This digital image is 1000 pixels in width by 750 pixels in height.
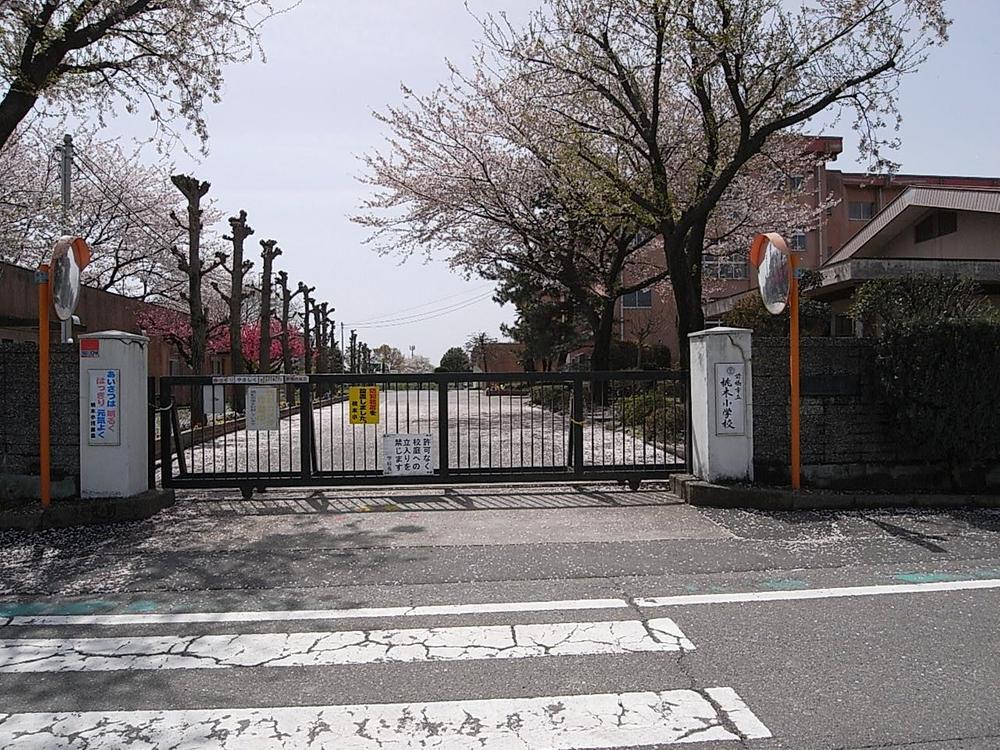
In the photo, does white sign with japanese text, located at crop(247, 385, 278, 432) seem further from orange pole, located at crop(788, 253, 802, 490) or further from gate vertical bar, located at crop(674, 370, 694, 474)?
orange pole, located at crop(788, 253, 802, 490)

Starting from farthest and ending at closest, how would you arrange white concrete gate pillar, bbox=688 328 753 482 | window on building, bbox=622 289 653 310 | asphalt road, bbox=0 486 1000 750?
1. window on building, bbox=622 289 653 310
2. white concrete gate pillar, bbox=688 328 753 482
3. asphalt road, bbox=0 486 1000 750

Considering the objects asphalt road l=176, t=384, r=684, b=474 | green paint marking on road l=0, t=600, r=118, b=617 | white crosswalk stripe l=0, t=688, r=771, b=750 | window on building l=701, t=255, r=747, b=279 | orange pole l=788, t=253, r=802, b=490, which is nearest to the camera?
white crosswalk stripe l=0, t=688, r=771, b=750

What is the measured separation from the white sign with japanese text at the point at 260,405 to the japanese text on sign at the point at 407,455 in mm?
1421

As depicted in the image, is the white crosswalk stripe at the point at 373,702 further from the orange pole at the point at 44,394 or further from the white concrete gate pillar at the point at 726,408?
the white concrete gate pillar at the point at 726,408

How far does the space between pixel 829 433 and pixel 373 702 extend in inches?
262

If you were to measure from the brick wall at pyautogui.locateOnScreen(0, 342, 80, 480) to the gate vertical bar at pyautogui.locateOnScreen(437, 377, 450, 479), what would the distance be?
154 inches

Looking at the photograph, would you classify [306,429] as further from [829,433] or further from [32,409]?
[829,433]

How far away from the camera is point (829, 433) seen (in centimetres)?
876

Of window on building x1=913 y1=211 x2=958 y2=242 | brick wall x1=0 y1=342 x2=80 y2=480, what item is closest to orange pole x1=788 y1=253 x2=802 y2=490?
brick wall x1=0 y1=342 x2=80 y2=480

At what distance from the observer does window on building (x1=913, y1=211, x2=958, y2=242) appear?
853 inches

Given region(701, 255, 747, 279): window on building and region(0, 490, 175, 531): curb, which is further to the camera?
region(701, 255, 747, 279): window on building

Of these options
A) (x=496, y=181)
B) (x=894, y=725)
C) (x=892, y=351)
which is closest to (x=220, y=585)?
(x=894, y=725)

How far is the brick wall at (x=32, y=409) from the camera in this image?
8203mm

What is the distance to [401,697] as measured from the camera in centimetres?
388
